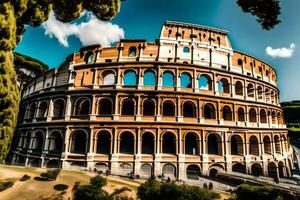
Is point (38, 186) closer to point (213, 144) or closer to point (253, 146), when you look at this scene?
point (213, 144)

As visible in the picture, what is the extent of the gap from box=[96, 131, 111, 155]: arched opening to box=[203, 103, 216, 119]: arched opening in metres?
11.7

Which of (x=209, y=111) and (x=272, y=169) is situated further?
(x=272, y=169)

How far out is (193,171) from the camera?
68.1ft

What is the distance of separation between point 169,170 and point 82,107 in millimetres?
12241

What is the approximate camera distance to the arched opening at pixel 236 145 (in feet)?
77.6

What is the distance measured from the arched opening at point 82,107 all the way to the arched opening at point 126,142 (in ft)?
16.8

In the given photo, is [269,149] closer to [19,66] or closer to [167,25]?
[167,25]

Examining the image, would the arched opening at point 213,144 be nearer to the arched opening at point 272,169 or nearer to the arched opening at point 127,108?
the arched opening at point 272,169

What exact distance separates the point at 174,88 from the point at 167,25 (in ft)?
26.6

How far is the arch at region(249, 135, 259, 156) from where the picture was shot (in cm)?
2475

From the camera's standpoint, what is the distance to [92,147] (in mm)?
20922

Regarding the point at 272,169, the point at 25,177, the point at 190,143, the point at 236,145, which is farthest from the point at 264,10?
the point at 272,169

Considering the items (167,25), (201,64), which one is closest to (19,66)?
(167,25)

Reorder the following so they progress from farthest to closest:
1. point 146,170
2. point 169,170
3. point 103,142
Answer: point 103,142
point 169,170
point 146,170
